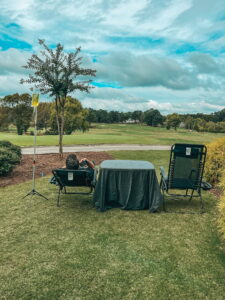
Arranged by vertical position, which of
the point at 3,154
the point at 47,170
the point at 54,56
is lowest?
the point at 47,170

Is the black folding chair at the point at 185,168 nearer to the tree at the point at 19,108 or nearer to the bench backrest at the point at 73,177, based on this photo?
the bench backrest at the point at 73,177

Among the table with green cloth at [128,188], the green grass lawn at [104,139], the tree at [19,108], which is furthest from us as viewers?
the tree at [19,108]

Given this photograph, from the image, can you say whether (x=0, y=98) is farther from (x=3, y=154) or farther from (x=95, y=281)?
(x=95, y=281)

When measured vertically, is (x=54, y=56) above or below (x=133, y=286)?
above

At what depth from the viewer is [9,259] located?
11.6ft

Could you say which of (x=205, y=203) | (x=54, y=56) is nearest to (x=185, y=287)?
(x=205, y=203)

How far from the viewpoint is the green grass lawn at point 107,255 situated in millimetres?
2953

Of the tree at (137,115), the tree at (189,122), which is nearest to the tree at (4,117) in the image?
the tree at (137,115)

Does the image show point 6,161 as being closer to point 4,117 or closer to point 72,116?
point 72,116

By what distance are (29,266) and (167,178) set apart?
11.8ft

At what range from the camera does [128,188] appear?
5586mm

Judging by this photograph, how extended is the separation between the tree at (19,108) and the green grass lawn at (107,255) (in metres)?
56.0

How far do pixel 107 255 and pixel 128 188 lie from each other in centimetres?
210

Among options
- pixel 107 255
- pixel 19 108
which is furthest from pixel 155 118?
pixel 107 255
